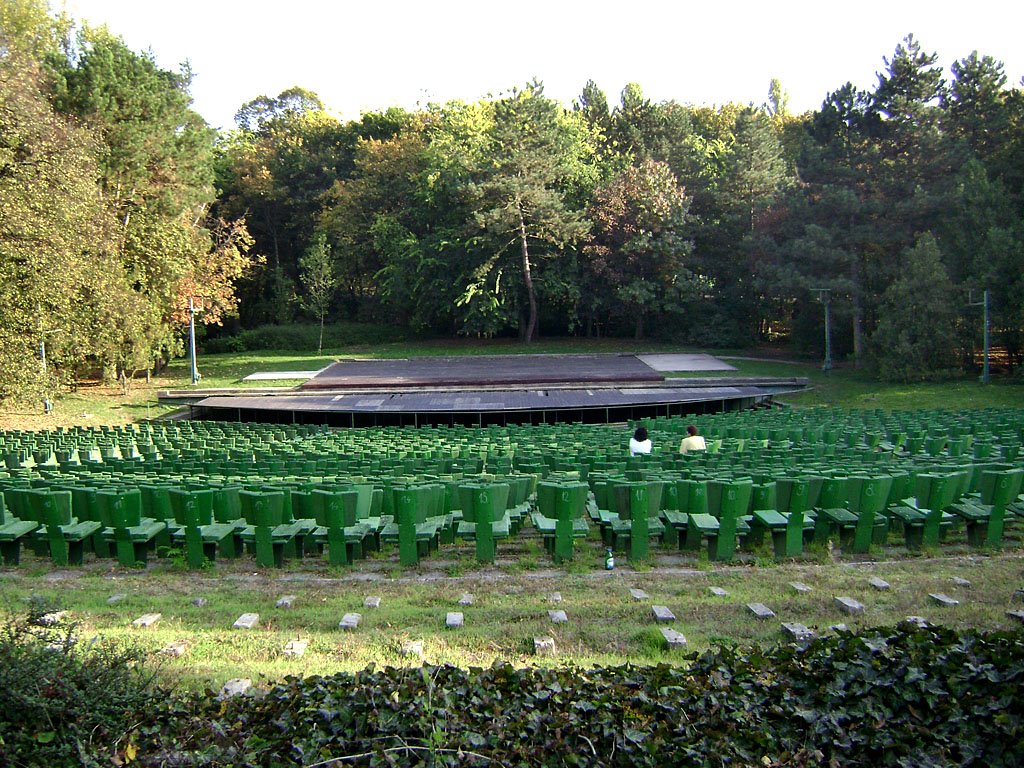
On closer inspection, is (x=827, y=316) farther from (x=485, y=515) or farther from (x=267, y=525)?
(x=267, y=525)

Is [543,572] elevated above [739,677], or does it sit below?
below

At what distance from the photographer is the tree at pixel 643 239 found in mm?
47000

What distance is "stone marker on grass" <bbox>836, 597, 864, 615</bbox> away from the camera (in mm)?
6102

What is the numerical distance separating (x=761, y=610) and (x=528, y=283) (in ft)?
142

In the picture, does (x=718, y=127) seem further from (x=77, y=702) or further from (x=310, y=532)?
(x=77, y=702)

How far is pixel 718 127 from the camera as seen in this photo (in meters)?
62.3

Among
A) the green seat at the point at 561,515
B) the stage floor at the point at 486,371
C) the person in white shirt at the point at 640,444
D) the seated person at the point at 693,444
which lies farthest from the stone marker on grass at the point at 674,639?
the stage floor at the point at 486,371

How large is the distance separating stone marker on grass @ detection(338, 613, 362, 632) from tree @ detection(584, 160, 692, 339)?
41797mm

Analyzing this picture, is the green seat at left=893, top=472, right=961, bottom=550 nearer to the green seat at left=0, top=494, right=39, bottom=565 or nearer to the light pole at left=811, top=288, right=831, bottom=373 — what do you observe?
the green seat at left=0, top=494, right=39, bottom=565

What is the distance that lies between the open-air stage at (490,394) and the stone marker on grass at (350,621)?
21368 mm

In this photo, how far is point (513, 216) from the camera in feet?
154

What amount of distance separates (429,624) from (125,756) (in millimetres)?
2989

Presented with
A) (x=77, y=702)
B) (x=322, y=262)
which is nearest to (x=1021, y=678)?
(x=77, y=702)

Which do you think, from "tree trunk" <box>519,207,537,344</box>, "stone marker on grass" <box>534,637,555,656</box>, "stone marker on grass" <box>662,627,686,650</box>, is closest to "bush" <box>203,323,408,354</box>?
"tree trunk" <box>519,207,537,344</box>
